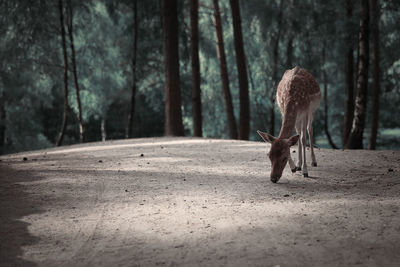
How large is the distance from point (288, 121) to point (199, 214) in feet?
9.34

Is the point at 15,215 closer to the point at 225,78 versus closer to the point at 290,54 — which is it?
the point at 225,78

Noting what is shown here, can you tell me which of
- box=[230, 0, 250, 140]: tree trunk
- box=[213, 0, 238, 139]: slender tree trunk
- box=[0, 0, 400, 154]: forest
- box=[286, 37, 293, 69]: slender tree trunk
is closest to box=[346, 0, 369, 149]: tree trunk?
box=[0, 0, 400, 154]: forest

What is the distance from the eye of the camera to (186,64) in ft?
82.4

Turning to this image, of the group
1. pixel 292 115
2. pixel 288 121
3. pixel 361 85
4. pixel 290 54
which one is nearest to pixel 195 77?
pixel 361 85

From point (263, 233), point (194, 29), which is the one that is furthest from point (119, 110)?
point (263, 233)

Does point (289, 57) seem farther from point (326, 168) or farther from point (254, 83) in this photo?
point (326, 168)

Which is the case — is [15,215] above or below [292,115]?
below

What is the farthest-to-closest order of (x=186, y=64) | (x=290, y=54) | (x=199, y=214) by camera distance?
(x=290, y=54) < (x=186, y=64) < (x=199, y=214)

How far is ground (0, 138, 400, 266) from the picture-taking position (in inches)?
177

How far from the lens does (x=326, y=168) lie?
9234mm

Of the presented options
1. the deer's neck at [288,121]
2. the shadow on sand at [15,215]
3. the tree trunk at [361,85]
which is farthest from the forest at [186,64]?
the shadow on sand at [15,215]

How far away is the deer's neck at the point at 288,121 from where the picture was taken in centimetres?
792

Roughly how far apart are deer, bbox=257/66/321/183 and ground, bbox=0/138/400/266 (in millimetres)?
313

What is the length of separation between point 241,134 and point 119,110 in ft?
62.3
